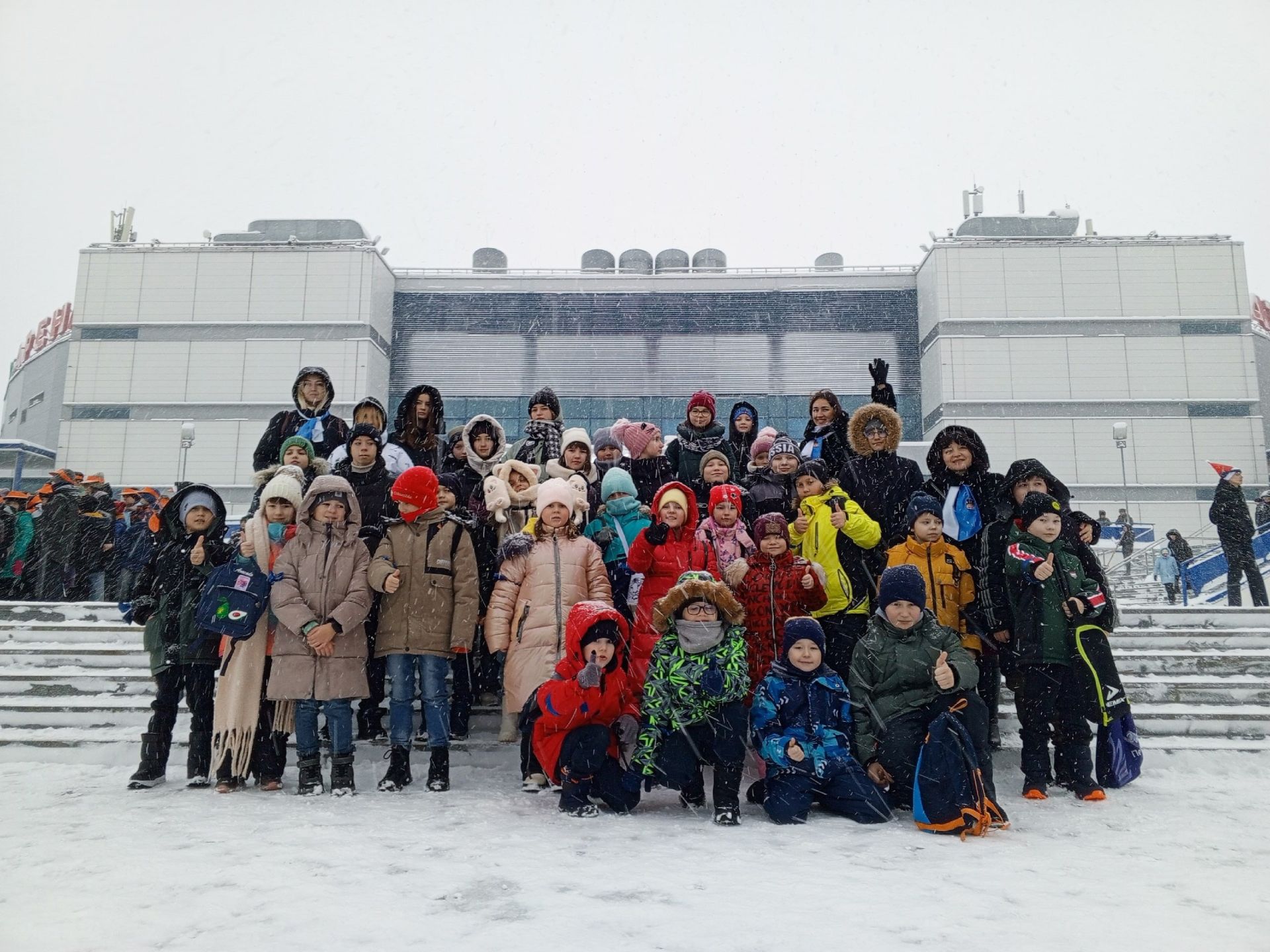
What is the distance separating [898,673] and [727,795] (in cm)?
106

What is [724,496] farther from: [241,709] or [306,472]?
[241,709]

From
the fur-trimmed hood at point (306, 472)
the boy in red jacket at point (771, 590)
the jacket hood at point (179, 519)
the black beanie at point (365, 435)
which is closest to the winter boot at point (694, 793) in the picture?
the boy in red jacket at point (771, 590)

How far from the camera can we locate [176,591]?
458 centimetres

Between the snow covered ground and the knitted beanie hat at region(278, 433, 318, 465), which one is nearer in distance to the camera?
the snow covered ground

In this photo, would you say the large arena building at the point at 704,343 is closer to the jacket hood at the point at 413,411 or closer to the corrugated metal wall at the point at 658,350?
the corrugated metal wall at the point at 658,350

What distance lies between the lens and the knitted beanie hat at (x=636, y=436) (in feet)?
19.9

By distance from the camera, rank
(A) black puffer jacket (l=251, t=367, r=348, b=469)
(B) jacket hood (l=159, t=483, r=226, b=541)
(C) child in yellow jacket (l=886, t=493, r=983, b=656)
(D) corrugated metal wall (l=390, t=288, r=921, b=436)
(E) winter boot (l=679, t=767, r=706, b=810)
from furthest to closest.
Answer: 1. (D) corrugated metal wall (l=390, t=288, r=921, b=436)
2. (A) black puffer jacket (l=251, t=367, r=348, b=469)
3. (B) jacket hood (l=159, t=483, r=226, b=541)
4. (C) child in yellow jacket (l=886, t=493, r=983, b=656)
5. (E) winter boot (l=679, t=767, r=706, b=810)

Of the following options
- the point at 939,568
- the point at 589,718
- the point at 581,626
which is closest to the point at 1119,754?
the point at 939,568

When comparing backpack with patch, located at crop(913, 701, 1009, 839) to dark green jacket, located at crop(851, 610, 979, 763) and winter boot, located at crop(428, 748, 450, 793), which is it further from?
winter boot, located at crop(428, 748, 450, 793)

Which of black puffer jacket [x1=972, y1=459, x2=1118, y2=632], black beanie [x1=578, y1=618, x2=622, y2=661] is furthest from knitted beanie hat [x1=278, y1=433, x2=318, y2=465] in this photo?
black puffer jacket [x1=972, y1=459, x2=1118, y2=632]

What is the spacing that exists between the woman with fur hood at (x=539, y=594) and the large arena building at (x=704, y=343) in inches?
958

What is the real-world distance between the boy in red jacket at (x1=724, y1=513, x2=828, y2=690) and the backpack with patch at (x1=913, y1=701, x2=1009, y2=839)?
3.15 ft

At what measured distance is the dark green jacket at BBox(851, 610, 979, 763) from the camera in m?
3.98

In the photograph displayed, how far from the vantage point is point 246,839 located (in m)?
3.39
